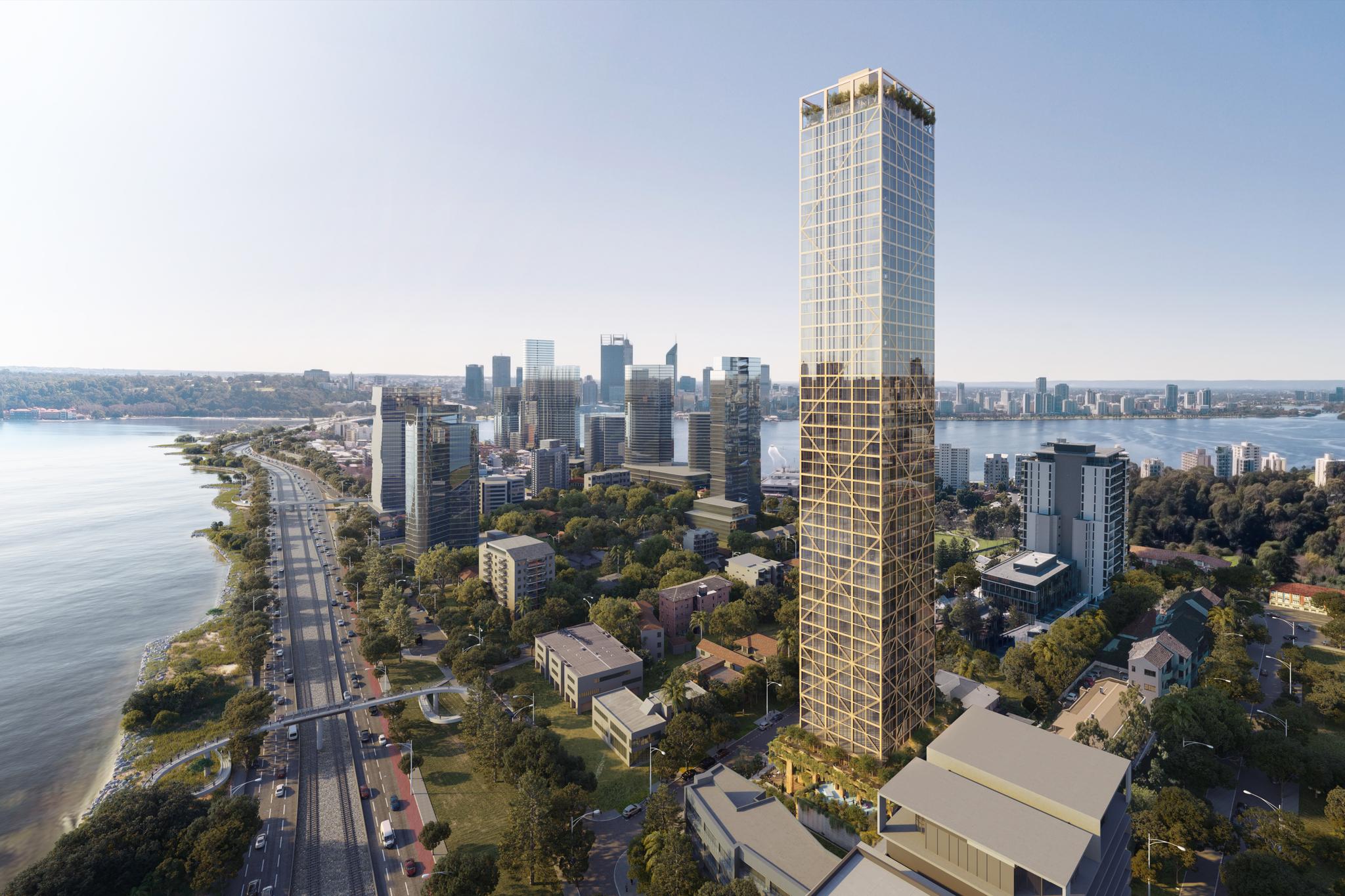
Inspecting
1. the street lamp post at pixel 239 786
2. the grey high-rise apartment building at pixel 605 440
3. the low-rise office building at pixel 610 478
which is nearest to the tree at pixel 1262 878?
the street lamp post at pixel 239 786

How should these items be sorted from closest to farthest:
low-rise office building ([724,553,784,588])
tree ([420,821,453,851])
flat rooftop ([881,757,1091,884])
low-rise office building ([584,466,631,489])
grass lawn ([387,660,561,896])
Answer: flat rooftop ([881,757,1091,884]), tree ([420,821,453,851]), grass lawn ([387,660,561,896]), low-rise office building ([724,553,784,588]), low-rise office building ([584,466,631,489])

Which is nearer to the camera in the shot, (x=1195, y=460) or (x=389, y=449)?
(x=389, y=449)

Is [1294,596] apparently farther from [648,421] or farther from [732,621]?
[648,421]

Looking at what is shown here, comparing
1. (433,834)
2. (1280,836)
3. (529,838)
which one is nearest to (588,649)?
(433,834)

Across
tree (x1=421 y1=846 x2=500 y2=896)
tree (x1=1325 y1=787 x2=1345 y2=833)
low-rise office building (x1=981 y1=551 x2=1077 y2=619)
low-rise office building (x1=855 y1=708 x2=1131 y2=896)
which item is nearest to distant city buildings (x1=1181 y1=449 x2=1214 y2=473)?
low-rise office building (x1=981 y1=551 x2=1077 y2=619)

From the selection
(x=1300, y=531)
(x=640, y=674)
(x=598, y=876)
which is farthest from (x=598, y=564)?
(x=1300, y=531)

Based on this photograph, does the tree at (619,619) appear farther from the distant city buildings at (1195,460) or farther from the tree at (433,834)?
the distant city buildings at (1195,460)

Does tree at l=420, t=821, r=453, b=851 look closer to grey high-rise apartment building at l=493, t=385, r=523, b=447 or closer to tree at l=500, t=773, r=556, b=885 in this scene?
tree at l=500, t=773, r=556, b=885
